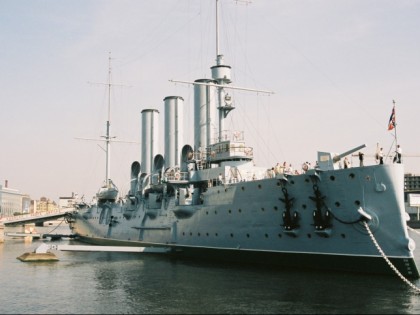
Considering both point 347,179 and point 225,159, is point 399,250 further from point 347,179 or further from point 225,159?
point 225,159

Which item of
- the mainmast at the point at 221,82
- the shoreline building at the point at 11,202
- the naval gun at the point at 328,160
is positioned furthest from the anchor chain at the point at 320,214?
the shoreline building at the point at 11,202

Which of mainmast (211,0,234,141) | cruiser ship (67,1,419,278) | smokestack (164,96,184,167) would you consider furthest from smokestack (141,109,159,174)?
mainmast (211,0,234,141)

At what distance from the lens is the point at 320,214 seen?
1883 centimetres

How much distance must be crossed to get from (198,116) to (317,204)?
13.3 metres

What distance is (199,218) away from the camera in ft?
83.0

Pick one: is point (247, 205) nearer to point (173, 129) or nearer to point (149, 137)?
point (173, 129)

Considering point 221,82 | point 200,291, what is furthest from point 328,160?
point 221,82

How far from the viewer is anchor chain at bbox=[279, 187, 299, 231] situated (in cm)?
1972

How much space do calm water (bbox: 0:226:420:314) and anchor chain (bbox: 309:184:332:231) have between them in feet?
6.51

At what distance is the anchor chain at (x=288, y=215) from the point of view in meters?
19.7

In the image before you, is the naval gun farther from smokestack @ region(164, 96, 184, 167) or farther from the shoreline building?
the shoreline building

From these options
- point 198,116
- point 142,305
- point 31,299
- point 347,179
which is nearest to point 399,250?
point 347,179

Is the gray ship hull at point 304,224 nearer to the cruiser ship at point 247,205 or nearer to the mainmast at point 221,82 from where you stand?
the cruiser ship at point 247,205

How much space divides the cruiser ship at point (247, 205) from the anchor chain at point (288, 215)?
4 centimetres
